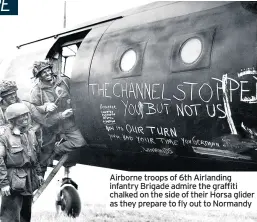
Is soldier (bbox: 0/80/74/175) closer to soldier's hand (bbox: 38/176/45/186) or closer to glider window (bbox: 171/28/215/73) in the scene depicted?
soldier's hand (bbox: 38/176/45/186)

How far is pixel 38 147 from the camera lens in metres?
5.20

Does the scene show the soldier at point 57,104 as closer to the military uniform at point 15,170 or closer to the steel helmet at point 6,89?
the steel helmet at point 6,89

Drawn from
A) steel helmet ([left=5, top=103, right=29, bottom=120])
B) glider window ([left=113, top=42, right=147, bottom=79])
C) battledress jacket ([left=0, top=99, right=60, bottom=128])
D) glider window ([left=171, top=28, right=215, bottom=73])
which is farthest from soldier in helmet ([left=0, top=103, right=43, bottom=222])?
glider window ([left=171, top=28, right=215, bottom=73])

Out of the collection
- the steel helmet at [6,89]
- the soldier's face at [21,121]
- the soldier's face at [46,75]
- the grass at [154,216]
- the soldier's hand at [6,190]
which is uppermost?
the soldier's face at [46,75]

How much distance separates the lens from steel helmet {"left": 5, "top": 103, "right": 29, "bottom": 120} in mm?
4895

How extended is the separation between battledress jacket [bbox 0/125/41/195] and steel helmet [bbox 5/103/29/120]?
145 mm

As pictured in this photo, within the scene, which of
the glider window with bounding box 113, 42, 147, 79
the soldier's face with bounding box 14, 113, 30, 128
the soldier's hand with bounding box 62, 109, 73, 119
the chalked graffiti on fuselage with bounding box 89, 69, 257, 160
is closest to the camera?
the chalked graffiti on fuselage with bounding box 89, 69, 257, 160

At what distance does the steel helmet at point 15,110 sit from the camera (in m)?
4.89

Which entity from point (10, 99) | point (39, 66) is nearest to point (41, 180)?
point (10, 99)

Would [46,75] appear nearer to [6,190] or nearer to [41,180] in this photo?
[41,180]

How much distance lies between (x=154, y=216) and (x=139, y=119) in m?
1.21

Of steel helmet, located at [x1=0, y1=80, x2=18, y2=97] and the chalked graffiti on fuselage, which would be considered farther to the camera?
steel helmet, located at [x1=0, y1=80, x2=18, y2=97]

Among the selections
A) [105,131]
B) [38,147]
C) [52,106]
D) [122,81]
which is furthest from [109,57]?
[38,147]

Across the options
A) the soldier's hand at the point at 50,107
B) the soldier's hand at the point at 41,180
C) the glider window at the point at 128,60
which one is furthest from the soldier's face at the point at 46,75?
the glider window at the point at 128,60
